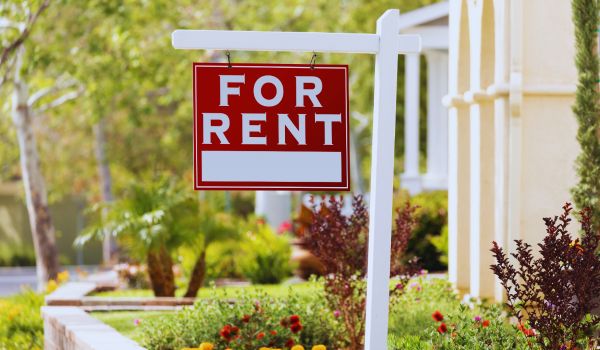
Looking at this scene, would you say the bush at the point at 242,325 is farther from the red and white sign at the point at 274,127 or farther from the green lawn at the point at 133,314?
the red and white sign at the point at 274,127

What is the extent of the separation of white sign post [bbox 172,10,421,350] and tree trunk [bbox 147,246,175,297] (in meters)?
6.96

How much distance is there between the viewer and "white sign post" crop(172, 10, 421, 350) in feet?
20.3

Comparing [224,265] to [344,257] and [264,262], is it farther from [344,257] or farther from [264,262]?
[344,257]

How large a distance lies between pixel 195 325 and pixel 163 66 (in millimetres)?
15044

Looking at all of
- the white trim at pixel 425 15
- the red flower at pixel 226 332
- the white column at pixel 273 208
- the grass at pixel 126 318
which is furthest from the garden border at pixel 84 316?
the white column at pixel 273 208

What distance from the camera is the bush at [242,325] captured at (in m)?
8.80

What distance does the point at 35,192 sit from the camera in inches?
839

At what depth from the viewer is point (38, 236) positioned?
21.2 metres

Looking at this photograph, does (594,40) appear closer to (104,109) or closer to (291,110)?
(291,110)

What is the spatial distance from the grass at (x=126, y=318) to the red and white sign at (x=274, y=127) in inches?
138

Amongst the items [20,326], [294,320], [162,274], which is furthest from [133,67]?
[294,320]

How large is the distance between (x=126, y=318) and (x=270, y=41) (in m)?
5.59

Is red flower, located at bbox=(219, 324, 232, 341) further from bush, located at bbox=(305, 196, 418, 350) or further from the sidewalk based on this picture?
the sidewalk

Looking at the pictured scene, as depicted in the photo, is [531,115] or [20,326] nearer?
[531,115]
